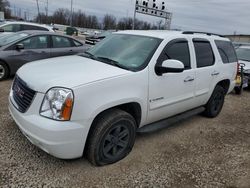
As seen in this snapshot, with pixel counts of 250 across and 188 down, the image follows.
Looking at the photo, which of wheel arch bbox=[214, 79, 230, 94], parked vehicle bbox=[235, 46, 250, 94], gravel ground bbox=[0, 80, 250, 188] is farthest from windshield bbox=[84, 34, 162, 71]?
A: parked vehicle bbox=[235, 46, 250, 94]

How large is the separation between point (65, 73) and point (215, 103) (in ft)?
12.1

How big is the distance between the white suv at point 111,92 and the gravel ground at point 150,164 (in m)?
0.27

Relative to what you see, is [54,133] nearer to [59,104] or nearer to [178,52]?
[59,104]

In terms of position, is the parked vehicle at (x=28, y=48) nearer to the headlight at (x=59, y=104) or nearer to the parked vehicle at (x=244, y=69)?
the headlight at (x=59, y=104)

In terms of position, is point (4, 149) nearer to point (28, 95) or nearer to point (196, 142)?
point (28, 95)

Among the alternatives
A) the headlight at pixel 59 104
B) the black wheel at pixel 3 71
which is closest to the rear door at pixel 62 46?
the black wheel at pixel 3 71

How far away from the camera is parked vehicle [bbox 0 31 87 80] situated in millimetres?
6688

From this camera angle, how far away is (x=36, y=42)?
7.22 metres

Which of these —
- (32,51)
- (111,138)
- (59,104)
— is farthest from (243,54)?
(59,104)

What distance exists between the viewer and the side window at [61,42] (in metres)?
7.63

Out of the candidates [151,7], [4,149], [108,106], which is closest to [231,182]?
[108,106]

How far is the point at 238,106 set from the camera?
6789 mm

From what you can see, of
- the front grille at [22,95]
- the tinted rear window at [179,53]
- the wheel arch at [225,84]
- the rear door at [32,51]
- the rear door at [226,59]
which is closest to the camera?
the front grille at [22,95]

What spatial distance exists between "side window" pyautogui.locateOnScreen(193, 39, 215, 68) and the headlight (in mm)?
2641
